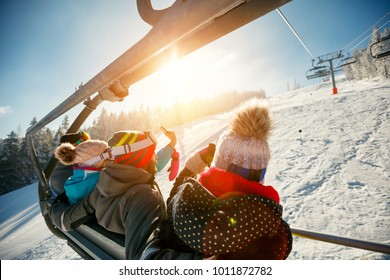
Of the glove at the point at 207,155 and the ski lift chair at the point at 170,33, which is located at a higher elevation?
the ski lift chair at the point at 170,33

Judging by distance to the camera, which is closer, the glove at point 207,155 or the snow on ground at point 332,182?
the glove at point 207,155

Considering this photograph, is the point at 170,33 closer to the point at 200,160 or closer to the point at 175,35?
the point at 175,35

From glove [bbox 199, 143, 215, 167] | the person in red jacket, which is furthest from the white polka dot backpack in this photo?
glove [bbox 199, 143, 215, 167]

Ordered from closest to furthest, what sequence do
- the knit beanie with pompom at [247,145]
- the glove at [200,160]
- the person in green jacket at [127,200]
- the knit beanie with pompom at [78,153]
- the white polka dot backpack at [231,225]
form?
the white polka dot backpack at [231,225], the knit beanie with pompom at [247,145], the person in green jacket at [127,200], the glove at [200,160], the knit beanie with pompom at [78,153]

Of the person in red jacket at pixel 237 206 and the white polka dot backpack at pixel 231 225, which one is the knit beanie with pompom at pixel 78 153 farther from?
the white polka dot backpack at pixel 231 225

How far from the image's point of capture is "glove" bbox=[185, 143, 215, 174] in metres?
1.58

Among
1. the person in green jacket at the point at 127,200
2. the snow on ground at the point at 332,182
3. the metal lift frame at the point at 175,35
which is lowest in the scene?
the snow on ground at the point at 332,182

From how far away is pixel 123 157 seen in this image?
1.78m

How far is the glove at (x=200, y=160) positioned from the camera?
1585 millimetres

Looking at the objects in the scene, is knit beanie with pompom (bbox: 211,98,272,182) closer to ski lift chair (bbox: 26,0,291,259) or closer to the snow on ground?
the snow on ground

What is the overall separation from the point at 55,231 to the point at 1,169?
29.3m

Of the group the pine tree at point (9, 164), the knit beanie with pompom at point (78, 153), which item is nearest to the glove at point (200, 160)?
the knit beanie with pompom at point (78, 153)
